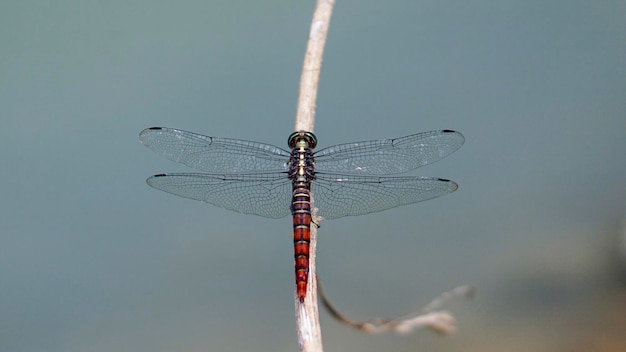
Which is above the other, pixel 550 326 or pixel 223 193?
pixel 223 193

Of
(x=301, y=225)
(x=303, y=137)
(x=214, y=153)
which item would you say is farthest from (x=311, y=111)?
(x=214, y=153)

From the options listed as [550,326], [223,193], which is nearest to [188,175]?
[223,193]

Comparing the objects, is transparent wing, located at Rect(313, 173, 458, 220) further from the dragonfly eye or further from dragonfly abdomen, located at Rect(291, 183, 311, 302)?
the dragonfly eye

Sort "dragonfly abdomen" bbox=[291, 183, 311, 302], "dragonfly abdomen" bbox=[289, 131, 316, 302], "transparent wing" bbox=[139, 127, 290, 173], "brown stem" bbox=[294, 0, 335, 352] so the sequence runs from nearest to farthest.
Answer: "brown stem" bbox=[294, 0, 335, 352], "dragonfly abdomen" bbox=[291, 183, 311, 302], "dragonfly abdomen" bbox=[289, 131, 316, 302], "transparent wing" bbox=[139, 127, 290, 173]

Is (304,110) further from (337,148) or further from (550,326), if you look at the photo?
(550,326)

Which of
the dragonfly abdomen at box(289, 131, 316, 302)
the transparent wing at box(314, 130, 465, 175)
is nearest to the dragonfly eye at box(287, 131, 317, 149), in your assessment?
the dragonfly abdomen at box(289, 131, 316, 302)
